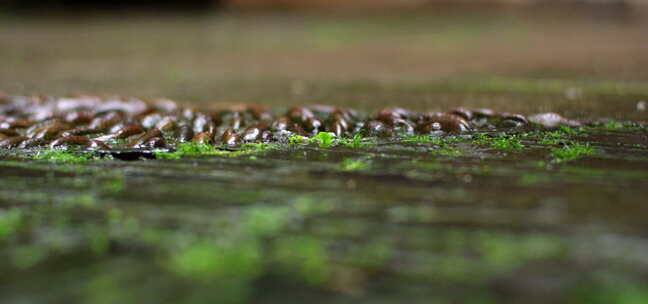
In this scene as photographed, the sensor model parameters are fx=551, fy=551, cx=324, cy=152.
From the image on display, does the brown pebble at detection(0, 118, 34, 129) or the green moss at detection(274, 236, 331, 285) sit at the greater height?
the brown pebble at detection(0, 118, 34, 129)

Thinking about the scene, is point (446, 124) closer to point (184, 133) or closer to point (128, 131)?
point (184, 133)

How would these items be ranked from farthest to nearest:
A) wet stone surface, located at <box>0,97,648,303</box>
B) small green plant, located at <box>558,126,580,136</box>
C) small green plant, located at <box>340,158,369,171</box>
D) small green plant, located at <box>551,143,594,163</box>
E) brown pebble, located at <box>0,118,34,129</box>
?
brown pebble, located at <box>0,118,34,129</box> → small green plant, located at <box>558,126,580,136</box> → small green plant, located at <box>551,143,594,163</box> → small green plant, located at <box>340,158,369,171</box> → wet stone surface, located at <box>0,97,648,303</box>

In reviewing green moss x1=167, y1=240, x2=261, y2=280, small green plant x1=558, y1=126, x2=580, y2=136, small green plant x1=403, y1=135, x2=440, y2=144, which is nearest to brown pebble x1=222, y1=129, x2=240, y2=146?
small green plant x1=403, y1=135, x2=440, y2=144

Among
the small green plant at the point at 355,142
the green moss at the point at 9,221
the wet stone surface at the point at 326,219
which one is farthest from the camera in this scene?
the small green plant at the point at 355,142

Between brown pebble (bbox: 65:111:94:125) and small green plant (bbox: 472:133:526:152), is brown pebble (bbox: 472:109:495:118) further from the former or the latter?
brown pebble (bbox: 65:111:94:125)

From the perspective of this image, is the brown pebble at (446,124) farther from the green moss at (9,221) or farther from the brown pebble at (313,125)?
the green moss at (9,221)

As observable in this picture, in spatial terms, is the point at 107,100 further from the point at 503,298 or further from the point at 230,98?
the point at 503,298

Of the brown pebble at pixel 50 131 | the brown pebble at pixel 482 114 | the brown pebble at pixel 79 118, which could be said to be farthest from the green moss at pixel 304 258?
the brown pebble at pixel 79 118
